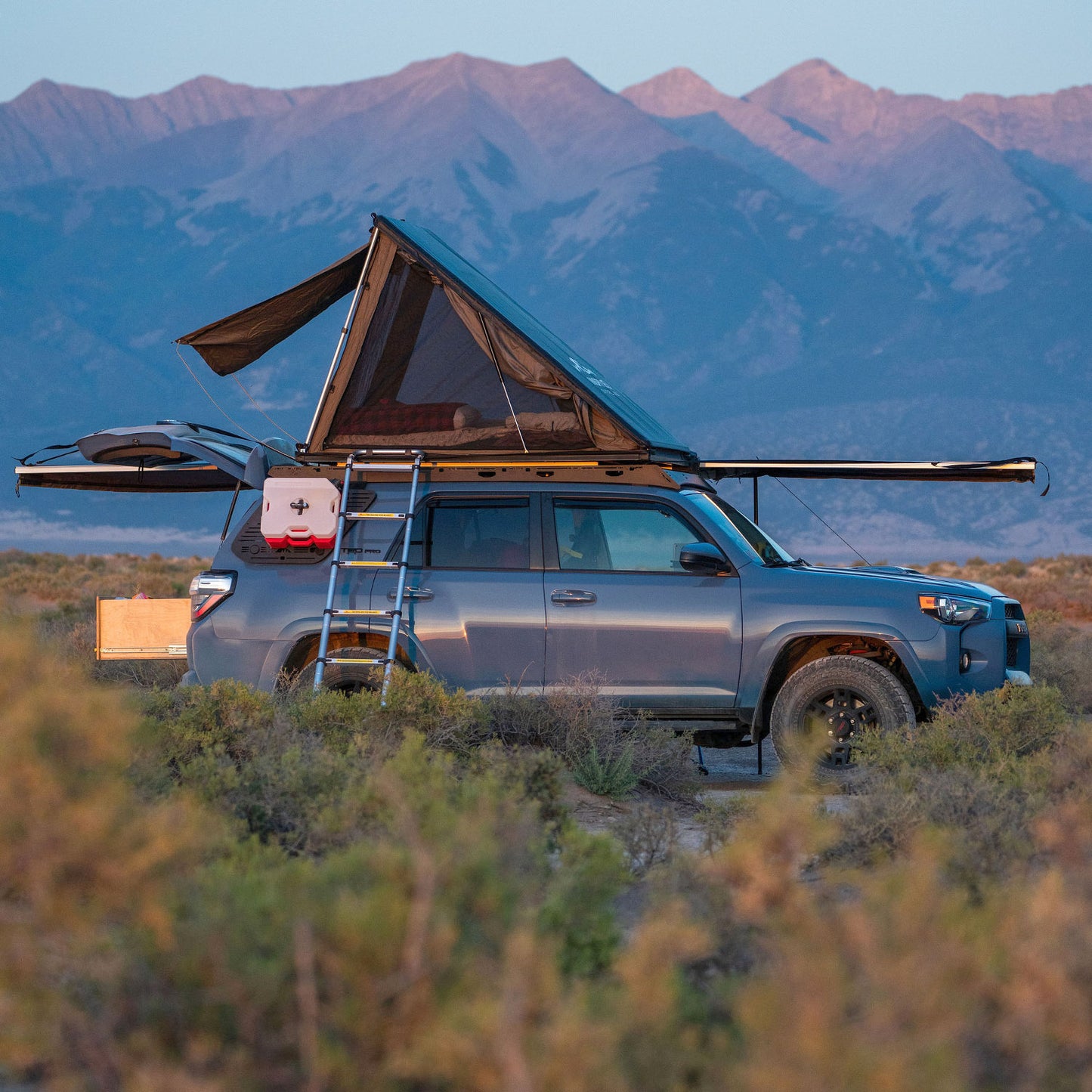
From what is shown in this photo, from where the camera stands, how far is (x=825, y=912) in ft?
14.1

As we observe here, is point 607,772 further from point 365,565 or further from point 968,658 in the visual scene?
point 968,658

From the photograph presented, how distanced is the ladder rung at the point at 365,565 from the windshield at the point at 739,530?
194 cm

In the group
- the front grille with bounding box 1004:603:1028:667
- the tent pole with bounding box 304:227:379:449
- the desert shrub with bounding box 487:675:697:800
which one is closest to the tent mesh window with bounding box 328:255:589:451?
the tent pole with bounding box 304:227:379:449

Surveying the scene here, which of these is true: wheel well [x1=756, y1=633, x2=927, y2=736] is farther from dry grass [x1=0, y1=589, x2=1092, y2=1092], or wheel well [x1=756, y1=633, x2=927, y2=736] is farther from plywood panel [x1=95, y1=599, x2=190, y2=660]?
dry grass [x1=0, y1=589, x2=1092, y2=1092]

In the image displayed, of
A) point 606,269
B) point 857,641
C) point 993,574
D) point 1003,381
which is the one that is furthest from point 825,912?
point 606,269

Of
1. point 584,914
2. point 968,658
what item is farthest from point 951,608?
point 584,914

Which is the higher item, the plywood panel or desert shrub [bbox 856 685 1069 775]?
the plywood panel

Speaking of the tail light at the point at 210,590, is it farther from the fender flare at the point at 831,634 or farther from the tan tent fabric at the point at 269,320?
the fender flare at the point at 831,634

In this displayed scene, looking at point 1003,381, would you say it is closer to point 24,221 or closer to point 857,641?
point 24,221

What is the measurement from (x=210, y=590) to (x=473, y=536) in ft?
5.60

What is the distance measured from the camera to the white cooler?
363 inches

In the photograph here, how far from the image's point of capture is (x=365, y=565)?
915 centimetres

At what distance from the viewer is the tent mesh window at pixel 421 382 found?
32.9ft

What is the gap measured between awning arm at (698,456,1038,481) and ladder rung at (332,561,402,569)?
2.52 m
